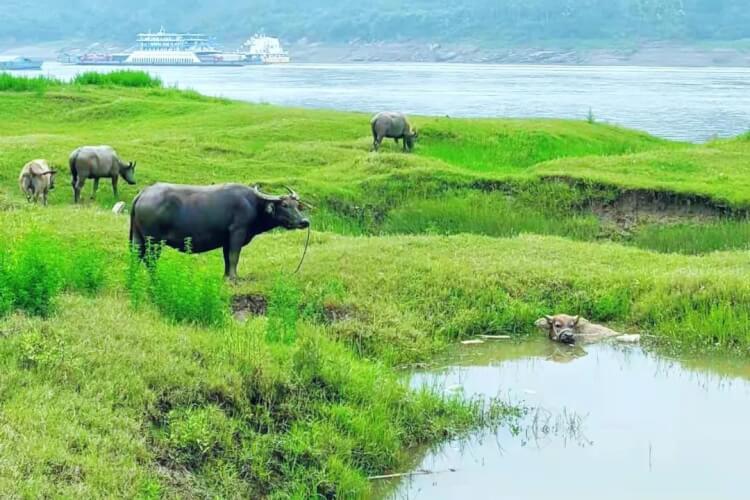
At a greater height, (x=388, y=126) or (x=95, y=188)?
(x=388, y=126)

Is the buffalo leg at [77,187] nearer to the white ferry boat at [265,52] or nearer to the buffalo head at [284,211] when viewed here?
the buffalo head at [284,211]

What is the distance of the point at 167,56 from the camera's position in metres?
108

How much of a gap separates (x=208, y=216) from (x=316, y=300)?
4.55 feet

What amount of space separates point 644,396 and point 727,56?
106 m

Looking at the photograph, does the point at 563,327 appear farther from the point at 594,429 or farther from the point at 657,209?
the point at 657,209

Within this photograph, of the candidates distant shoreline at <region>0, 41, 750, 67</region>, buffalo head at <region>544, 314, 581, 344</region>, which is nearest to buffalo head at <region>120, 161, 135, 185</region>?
buffalo head at <region>544, 314, 581, 344</region>

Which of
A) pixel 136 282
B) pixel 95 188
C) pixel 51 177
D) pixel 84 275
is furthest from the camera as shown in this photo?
pixel 95 188

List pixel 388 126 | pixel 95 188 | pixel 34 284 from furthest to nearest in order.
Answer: pixel 388 126
pixel 95 188
pixel 34 284

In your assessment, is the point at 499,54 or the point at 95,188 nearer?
the point at 95,188

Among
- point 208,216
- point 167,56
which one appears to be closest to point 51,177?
point 208,216

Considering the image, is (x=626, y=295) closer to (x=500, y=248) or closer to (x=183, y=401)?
(x=500, y=248)

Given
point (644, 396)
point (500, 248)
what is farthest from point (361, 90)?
point (644, 396)

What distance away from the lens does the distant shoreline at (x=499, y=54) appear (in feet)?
358

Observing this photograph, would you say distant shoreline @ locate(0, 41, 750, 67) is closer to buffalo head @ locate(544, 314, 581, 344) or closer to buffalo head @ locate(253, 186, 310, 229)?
buffalo head @ locate(544, 314, 581, 344)
